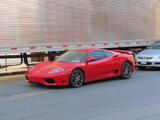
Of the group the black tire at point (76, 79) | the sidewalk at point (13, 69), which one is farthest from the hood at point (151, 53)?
the sidewalk at point (13, 69)

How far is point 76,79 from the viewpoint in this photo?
29.8 ft

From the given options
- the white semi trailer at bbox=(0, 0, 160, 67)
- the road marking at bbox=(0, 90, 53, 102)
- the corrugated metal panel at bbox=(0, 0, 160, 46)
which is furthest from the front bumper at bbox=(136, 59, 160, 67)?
the road marking at bbox=(0, 90, 53, 102)

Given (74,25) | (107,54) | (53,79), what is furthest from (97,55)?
(74,25)

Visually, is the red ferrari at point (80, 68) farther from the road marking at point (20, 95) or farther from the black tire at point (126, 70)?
the road marking at point (20, 95)

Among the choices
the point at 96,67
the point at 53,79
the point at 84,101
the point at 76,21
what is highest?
the point at 76,21

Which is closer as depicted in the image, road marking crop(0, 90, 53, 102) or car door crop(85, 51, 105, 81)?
road marking crop(0, 90, 53, 102)

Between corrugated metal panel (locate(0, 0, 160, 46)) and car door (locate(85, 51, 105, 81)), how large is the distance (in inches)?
121

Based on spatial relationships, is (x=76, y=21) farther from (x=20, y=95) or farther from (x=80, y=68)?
(x=20, y=95)

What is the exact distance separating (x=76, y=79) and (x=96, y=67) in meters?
1.00

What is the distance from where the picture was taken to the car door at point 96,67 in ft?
31.2

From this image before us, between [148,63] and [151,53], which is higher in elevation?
[151,53]

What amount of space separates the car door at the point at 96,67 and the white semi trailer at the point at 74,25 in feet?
10.0

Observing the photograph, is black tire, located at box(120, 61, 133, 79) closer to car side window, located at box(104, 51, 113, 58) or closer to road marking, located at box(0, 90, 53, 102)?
car side window, located at box(104, 51, 113, 58)

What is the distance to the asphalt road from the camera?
5.90 metres
